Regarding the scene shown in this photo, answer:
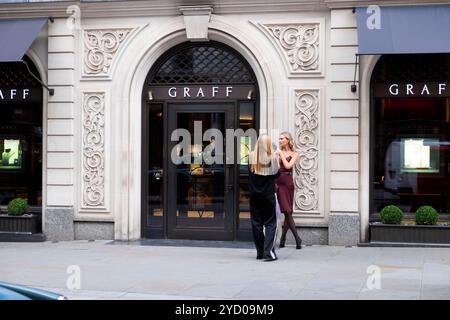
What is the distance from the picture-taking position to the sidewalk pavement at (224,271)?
332 inches

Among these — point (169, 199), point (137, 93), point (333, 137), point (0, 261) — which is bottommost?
point (0, 261)

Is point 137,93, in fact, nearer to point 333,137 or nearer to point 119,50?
point 119,50

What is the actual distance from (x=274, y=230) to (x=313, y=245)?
2.05 meters

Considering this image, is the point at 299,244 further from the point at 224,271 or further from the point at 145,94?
the point at 145,94

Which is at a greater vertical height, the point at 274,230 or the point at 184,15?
the point at 184,15

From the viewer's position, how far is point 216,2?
13.1m

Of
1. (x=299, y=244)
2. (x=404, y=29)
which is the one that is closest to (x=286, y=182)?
(x=299, y=244)

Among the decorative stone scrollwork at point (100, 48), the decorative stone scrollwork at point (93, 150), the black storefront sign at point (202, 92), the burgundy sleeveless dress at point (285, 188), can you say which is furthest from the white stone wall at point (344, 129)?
the decorative stone scrollwork at point (93, 150)

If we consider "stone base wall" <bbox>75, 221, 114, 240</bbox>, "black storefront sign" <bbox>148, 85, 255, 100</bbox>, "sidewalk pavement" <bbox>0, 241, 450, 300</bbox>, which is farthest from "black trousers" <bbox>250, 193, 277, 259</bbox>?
"stone base wall" <bbox>75, 221, 114, 240</bbox>

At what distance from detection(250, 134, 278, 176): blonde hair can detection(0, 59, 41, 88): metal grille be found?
17.8 ft

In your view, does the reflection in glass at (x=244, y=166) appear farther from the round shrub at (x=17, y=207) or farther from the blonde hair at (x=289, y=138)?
the round shrub at (x=17, y=207)

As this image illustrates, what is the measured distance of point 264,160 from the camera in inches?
430

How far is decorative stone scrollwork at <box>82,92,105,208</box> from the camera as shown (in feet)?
44.5
